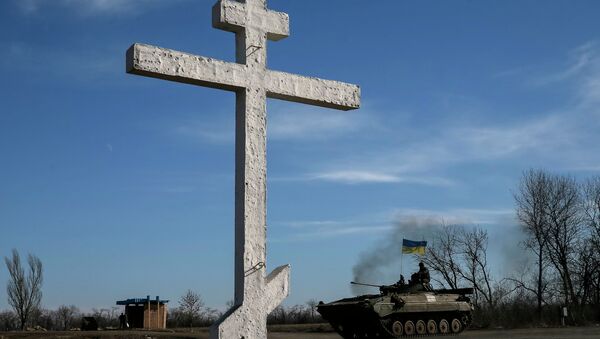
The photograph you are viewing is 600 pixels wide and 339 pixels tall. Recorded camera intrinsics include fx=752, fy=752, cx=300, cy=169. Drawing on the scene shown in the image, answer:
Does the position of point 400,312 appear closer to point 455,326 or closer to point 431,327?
point 431,327

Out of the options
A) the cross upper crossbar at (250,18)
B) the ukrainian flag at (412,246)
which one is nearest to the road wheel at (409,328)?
the ukrainian flag at (412,246)

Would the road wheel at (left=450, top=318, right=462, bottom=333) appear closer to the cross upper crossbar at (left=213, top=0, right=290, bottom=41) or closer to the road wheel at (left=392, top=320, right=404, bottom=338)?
the road wheel at (left=392, top=320, right=404, bottom=338)

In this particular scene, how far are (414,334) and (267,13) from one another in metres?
16.7

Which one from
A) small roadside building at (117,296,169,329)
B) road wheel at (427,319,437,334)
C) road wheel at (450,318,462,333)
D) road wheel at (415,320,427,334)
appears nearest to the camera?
road wheel at (415,320,427,334)

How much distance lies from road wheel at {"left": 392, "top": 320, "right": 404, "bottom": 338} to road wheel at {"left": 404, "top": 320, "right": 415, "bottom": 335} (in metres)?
0.13

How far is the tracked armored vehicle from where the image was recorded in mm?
20328

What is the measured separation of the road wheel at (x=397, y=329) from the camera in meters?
20.6

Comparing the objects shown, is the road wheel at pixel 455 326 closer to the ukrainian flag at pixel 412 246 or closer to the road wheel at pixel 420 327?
the road wheel at pixel 420 327

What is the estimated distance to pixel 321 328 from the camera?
29766 mm

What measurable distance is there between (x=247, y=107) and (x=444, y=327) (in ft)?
57.8

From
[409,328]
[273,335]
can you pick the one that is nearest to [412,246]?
[409,328]

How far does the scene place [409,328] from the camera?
830 inches

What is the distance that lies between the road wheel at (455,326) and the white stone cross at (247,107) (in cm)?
1754

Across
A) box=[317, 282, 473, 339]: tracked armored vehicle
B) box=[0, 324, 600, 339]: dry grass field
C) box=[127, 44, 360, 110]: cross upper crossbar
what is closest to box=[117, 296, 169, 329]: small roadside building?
box=[0, 324, 600, 339]: dry grass field
